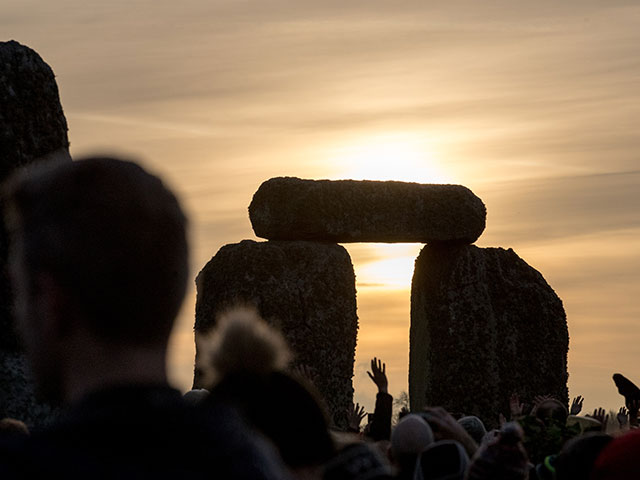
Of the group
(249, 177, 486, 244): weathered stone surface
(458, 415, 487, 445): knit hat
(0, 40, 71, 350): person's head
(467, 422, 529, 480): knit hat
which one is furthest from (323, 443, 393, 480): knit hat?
(249, 177, 486, 244): weathered stone surface

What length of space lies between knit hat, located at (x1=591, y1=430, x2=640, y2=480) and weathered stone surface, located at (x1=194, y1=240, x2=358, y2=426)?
380 inches

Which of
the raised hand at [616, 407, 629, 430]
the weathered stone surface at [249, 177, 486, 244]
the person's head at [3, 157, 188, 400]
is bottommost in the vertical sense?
the raised hand at [616, 407, 629, 430]


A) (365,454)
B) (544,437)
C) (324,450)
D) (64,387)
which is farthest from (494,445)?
(64,387)

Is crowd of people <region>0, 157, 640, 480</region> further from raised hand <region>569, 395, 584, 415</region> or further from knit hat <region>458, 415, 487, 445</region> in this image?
raised hand <region>569, 395, 584, 415</region>

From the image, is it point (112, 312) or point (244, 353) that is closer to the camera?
point (112, 312)

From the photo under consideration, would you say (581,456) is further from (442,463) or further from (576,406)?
(576,406)

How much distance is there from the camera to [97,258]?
1391 millimetres

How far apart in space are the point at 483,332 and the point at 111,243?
1287 cm

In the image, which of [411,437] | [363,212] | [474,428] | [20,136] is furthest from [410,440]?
[363,212]

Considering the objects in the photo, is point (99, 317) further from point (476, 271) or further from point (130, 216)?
point (476, 271)

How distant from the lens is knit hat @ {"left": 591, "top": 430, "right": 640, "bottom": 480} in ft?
9.21

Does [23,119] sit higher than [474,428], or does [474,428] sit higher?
[23,119]

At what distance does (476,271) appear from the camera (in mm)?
14070

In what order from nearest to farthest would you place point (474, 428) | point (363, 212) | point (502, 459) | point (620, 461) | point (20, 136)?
1. point (620, 461)
2. point (502, 459)
3. point (474, 428)
4. point (20, 136)
5. point (363, 212)
